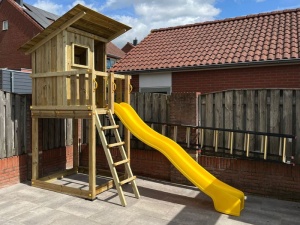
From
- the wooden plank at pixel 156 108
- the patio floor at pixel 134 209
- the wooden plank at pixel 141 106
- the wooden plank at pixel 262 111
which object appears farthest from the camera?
the wooden plank at pixel 141 106

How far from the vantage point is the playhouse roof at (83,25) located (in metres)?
5.61

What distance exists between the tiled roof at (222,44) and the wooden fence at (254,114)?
244 centimetres

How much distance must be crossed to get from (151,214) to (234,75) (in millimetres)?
5529

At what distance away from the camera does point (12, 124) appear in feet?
20.6

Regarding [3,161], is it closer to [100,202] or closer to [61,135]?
[61,135]

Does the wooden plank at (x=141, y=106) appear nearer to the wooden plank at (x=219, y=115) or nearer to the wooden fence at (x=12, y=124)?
the wooden plank at (x=219, y=115)

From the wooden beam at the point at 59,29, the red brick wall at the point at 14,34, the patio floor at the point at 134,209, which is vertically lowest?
the patio floor at the point at 134,209

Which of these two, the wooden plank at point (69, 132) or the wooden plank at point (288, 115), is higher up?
the wooden plank at point (288, 115)

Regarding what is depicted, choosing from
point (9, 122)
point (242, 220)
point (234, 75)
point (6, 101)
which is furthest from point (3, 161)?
point (234, 75)

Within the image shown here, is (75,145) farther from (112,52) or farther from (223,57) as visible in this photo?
(112,52)

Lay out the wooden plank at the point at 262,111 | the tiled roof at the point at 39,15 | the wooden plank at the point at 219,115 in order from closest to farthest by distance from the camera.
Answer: the wooden plank at the point at 262,111, the wooden plank at the point at 219,115, the tiled roof at the point at 39,15

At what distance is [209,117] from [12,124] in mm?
4720

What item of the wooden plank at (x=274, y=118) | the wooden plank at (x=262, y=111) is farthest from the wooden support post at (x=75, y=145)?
the wooden plank at (x=274, y=118)

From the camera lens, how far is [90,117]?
553cm
